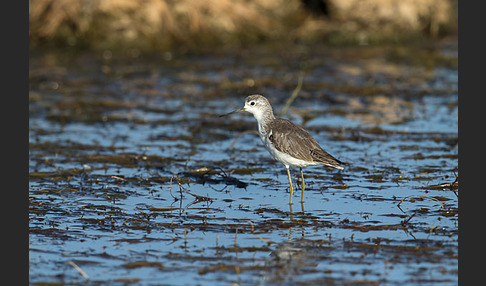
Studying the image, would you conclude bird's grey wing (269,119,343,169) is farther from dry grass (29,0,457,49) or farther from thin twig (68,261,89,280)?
dry grass (29,0,457,49)

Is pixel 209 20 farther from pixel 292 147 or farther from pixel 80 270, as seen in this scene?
pixel 80 270

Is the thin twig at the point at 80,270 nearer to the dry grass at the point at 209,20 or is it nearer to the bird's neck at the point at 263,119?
the bird's neck at the point at 263,119

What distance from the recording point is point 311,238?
373 inches

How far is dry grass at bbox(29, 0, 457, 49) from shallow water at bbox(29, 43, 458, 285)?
107 cm

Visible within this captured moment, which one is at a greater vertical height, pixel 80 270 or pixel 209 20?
pixel 209 20

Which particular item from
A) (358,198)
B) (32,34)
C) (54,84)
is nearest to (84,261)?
(358,198)

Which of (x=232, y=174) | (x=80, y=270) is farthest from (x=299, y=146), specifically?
(x=80, y=270)

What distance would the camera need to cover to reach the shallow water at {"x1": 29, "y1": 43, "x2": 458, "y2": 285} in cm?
859

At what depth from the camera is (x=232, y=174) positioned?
12.8 meters

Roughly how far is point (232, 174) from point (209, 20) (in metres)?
12.0

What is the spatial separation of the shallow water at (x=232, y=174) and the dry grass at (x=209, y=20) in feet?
3.49

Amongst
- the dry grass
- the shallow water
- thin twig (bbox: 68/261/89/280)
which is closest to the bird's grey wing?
the shallow water

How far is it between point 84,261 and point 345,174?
5.37 m

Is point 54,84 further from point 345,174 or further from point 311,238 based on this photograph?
point 311,238
